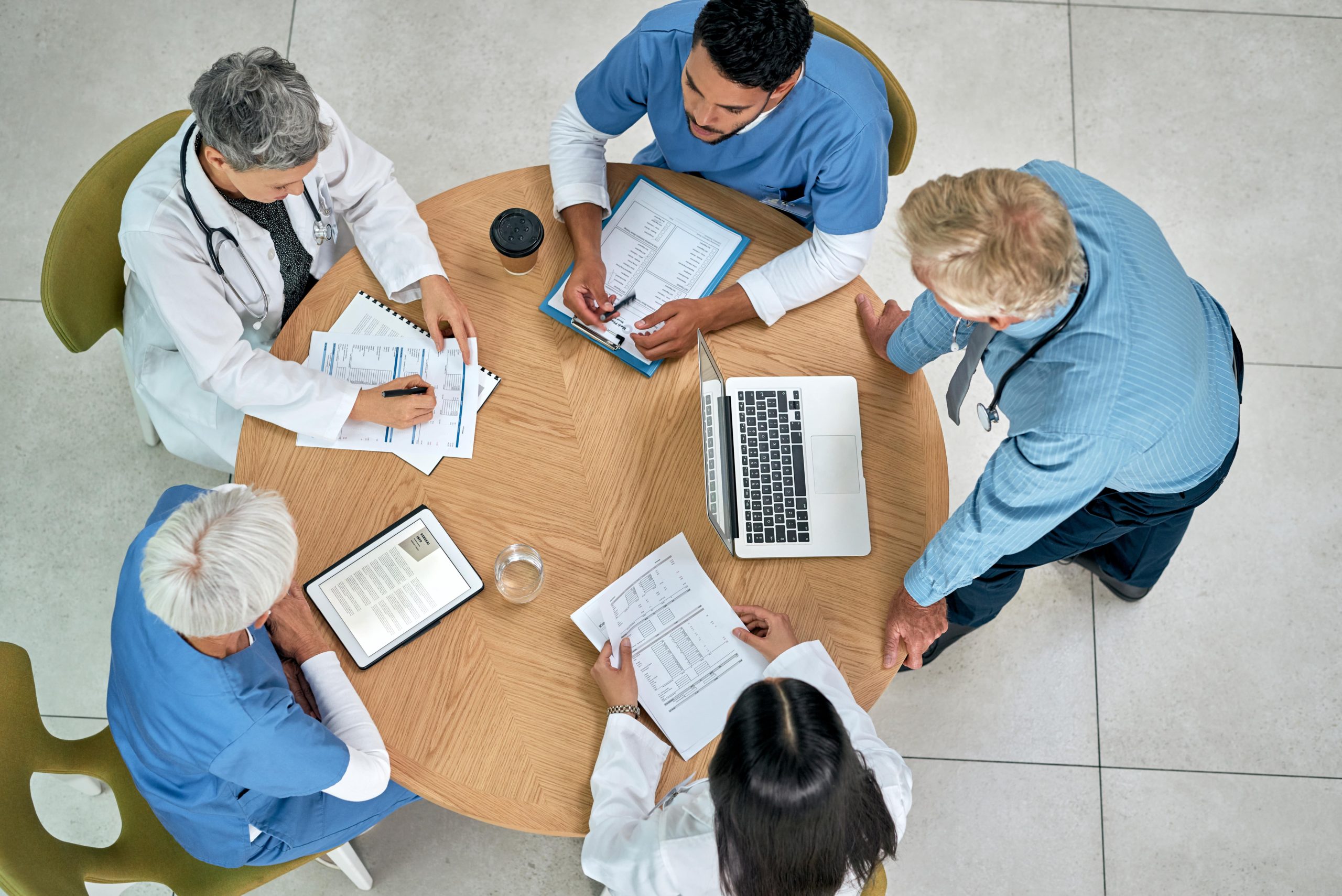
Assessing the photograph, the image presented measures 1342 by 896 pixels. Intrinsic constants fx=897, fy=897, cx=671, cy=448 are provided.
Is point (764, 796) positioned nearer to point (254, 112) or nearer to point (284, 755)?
point (284, 755)

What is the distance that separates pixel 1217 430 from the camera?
5.06ft

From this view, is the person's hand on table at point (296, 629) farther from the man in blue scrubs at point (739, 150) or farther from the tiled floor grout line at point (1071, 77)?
the tiled floor grout line at point (1071, 77)

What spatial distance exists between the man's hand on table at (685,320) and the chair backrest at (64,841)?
3.90 ft

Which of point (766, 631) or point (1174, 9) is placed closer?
point (766, 631)

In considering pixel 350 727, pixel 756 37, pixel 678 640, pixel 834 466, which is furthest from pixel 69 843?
pixel 756 37

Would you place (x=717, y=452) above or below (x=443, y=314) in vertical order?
below

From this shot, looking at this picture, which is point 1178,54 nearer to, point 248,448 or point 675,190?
point 675,190

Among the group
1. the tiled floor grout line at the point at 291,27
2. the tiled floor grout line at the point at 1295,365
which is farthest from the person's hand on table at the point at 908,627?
the tiled floor grout line at the point at 291,27

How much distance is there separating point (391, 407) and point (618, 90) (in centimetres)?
75

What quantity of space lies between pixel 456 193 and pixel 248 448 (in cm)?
65

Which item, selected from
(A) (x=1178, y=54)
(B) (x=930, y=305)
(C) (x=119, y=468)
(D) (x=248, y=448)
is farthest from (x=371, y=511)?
(A) (x=1178, y=54)

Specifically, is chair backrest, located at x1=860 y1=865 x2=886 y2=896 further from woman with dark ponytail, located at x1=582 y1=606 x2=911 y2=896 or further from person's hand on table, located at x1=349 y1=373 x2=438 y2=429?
person's hand on table, located at x1=349 y1=373 x2=438 y2=429

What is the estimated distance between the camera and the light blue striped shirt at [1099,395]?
1349mm

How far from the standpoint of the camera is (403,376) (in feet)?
5.52
